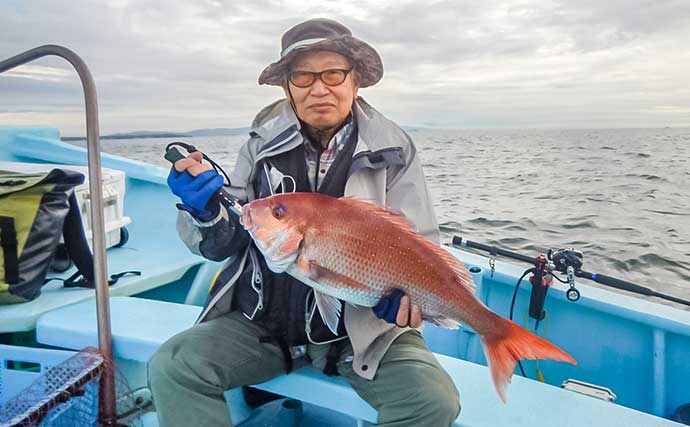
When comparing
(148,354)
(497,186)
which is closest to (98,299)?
(148,354)

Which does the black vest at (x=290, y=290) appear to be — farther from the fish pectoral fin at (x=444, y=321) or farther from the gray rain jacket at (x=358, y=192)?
the fish pectoral fin at (x=444, y=321)

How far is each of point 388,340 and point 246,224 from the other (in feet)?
2.51

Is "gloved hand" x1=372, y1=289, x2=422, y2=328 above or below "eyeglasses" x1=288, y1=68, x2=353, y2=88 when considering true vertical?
below

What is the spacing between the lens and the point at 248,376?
199 centimetres

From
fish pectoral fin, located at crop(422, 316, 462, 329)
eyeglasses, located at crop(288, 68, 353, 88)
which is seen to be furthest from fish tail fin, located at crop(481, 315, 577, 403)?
eyeglasses, located at crop(288, 68, 353, 88)

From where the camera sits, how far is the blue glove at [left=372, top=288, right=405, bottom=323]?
68.6 inches

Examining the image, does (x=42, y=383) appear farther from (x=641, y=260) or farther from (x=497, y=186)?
(x=497, y=186)

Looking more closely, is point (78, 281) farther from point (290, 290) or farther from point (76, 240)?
point (290, 290)

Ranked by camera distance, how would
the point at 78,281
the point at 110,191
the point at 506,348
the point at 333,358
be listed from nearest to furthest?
the point at 506,348 → the point at 333,358 → the point at 78,281 → the point at 110,191

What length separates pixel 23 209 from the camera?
259 cm

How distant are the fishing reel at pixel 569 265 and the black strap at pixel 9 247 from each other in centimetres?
315

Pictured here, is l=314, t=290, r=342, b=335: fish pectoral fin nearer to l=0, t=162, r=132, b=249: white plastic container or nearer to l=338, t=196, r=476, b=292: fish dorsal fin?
l=338, t=196, r=476, b=292: fish dorsal fin

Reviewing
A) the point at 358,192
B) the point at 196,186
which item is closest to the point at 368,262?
the point at 358,192

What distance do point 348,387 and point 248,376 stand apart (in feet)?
1.36
